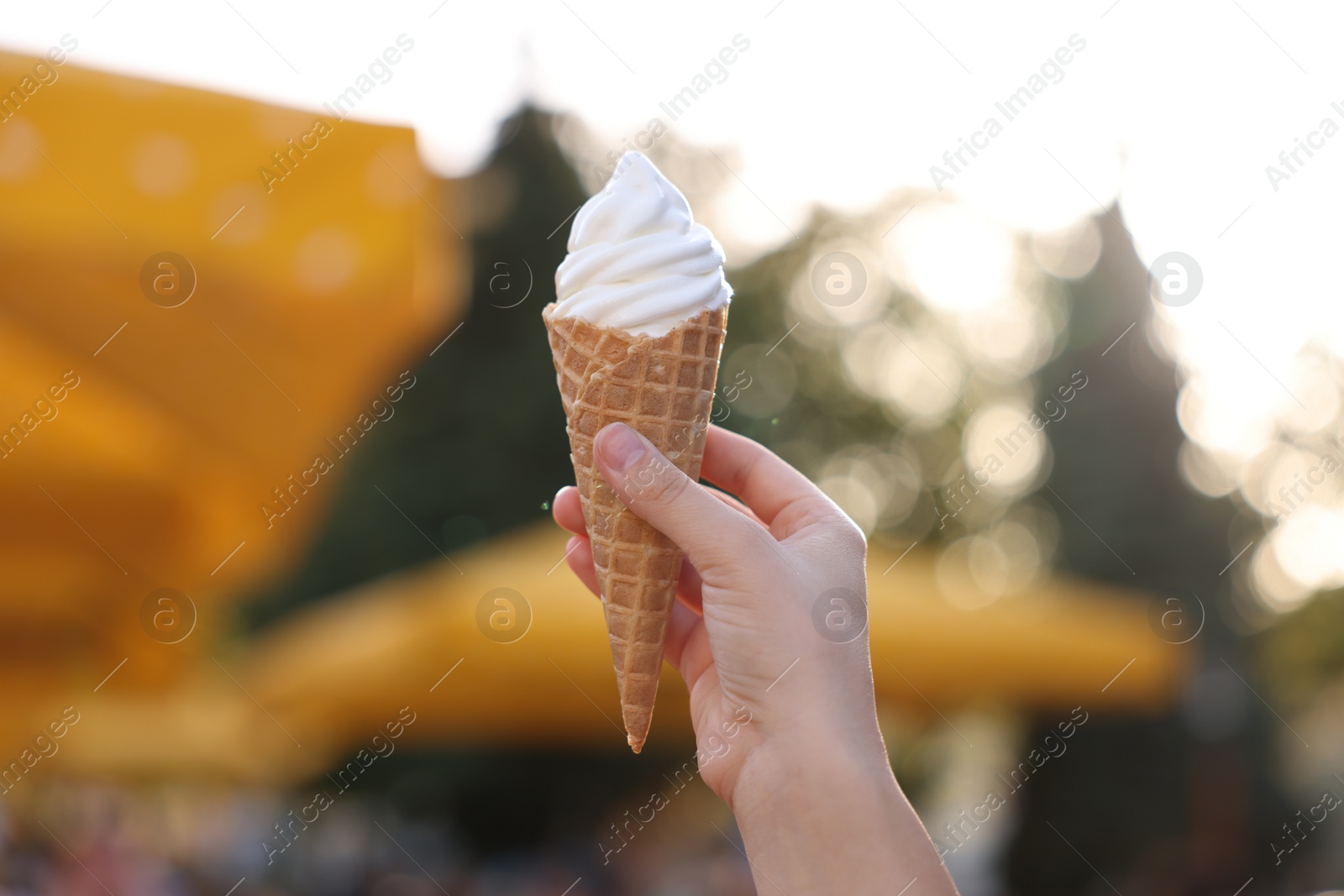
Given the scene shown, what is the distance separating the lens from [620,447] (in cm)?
195

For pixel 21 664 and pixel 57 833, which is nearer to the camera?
pixel 21 664

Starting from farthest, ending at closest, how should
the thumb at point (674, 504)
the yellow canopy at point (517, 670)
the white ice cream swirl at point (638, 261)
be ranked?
the yellow canopy at point (517, 670) → the white ice cream swirl at point (638, 261) → the thumb at point (674, 504)

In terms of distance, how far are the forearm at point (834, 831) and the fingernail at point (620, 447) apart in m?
0.66

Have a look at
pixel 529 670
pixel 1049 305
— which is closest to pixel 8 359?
pixel 529 670

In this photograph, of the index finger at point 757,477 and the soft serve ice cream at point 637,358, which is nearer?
the soft serve ice cream at point 637,358

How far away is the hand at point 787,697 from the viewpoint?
1700mm

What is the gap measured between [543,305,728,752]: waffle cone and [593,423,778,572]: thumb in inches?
7.1

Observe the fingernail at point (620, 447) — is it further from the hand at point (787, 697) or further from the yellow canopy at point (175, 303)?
the yellow canopy at point (175, 303)

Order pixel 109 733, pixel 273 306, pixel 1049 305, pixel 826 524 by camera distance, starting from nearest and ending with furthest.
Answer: pixel 826 524 < pixel 273 306 < pixel 109 733 < pixel 1049 305

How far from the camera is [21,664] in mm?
4371

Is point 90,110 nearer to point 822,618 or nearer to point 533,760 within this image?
point 822,618

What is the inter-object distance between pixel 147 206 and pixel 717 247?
1.69 metres

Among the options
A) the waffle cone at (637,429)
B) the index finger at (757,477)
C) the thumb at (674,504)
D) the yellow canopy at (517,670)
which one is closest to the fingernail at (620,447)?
the thumb at (674,504)

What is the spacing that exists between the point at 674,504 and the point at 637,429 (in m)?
0.32
